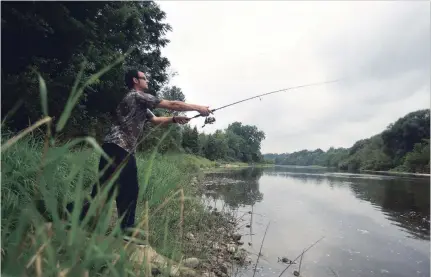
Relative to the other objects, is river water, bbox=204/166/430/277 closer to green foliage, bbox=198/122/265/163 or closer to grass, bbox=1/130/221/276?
grass, bbox=1/130/221/276

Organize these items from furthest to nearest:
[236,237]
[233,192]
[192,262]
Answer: [233,192] → [236,237] → [192,262]

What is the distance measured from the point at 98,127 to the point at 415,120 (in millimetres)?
61093

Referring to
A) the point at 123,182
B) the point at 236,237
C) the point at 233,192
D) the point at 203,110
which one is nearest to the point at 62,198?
the point at 123,182

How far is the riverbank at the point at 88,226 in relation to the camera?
120 centimetres

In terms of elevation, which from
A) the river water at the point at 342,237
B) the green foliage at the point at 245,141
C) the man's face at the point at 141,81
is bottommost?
the river water at the point at 342,237

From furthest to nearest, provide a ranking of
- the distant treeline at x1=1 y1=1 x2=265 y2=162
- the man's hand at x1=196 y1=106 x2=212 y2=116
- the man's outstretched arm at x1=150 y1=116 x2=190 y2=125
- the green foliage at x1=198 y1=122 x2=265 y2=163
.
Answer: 1. the green foliage at x1=198 y1=122 x2=265 y2=163
2. the distant treeline at x1=1 y1=1 x2=265 y2=162
3. the man's outstretched arm at x1=150 y1=116 x2=190 y2=125
4. the man's hand at x1=196 y1=106 x2=212 y2=116

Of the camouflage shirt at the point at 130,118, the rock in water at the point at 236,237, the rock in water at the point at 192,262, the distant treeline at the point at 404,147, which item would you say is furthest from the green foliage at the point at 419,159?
the camouflage shirt at the point at 130,118

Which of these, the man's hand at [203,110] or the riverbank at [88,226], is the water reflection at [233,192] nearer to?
the riverbank at [88,226]

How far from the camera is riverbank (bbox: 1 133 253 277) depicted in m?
1.20

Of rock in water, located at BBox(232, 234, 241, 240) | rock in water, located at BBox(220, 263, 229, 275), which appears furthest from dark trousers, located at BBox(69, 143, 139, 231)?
rock in water, located at BBox(232, 234, 241, 240)

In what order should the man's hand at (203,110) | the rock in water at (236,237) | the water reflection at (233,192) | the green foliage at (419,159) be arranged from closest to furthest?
the man's hand at (203,110), the rock in water at (236,237), the water reflection at (233,192), the green foliage at (419,159)

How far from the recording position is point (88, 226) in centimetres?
183

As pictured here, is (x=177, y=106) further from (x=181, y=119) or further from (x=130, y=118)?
(x=130, y=118)

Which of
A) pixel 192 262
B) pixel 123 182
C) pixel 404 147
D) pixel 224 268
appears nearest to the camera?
pixel 123 182
